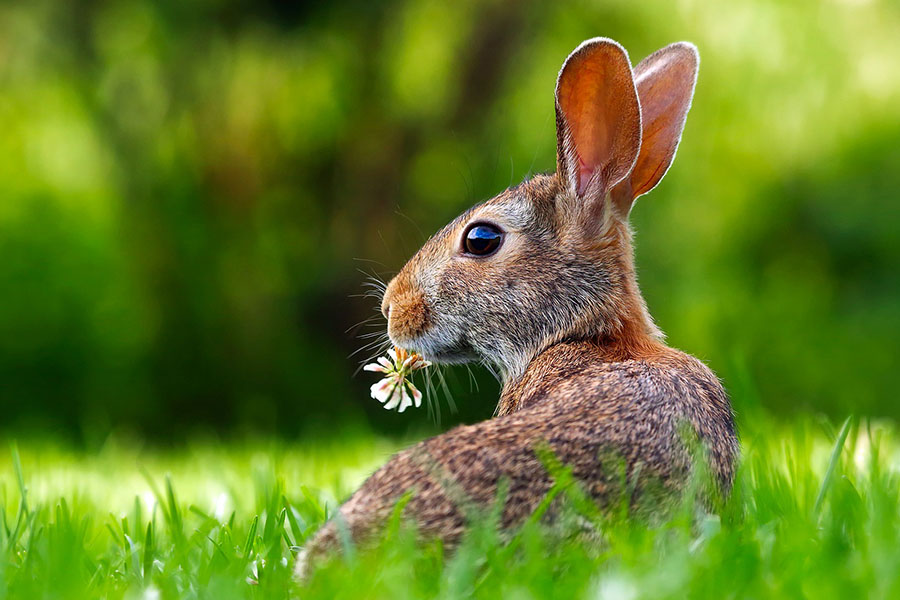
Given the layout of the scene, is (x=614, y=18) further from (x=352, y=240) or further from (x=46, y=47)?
(x=46, y=47)

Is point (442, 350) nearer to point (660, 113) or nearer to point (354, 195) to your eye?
point (660, 113)

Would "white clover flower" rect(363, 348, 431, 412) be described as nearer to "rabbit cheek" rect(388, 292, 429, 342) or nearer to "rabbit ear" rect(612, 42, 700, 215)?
"rabbit cheek" rect(388, 292, 429, 342)

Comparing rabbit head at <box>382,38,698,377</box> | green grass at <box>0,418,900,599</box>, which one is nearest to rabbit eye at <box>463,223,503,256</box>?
rabbit head at <box>382,38,698,377</box>

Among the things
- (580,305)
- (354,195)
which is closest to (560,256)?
(580,305)

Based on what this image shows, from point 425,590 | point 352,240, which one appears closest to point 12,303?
point 352,240

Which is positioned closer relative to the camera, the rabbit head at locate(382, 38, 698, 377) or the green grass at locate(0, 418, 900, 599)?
the green grass at locate(0, 418, 900, 599)

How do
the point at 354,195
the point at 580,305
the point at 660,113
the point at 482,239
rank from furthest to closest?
the point at 354,195 < the point at 660,113 < the point at 482,239 < the point at 580,305
